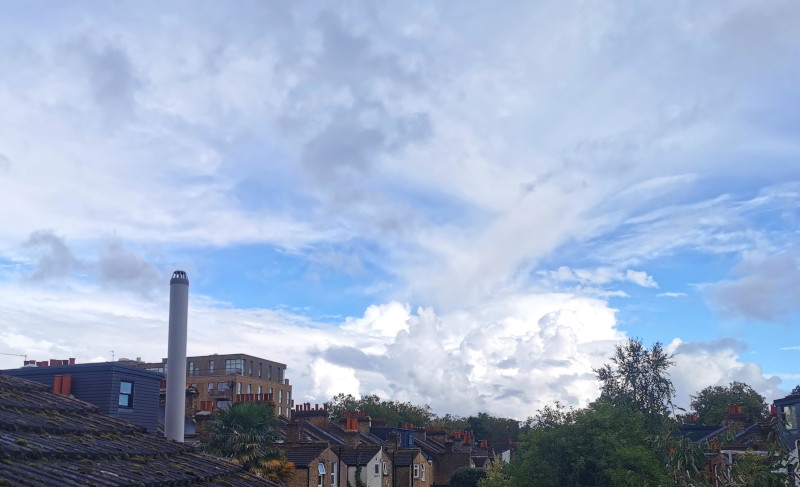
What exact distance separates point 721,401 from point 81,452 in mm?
105066

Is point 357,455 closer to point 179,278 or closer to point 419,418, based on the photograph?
point 179,278

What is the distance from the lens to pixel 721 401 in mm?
102062

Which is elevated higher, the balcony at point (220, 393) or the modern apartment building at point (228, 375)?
the modern apartment building at point (228, 375)

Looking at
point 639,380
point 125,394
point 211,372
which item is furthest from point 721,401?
point 125,394

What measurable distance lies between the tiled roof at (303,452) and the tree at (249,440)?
38.2 ft

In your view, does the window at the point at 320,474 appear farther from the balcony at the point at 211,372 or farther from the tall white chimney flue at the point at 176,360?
the balcony at the point at 211,372

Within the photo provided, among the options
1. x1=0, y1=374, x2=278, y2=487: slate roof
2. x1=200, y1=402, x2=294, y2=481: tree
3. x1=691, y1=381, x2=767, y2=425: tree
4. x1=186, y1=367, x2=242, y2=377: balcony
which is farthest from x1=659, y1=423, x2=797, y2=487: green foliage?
x1=186, y1=367, x2=242, y2=377: balcony

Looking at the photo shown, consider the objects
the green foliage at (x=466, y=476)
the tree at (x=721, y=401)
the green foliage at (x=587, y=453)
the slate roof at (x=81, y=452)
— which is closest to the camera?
the slate roof at (x=81, y=452)

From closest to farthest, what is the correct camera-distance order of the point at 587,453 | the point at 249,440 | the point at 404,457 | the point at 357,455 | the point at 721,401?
the point at 249,440
the point at 587,453
the point at 357,455
the point at 404,457
the point at 721,401

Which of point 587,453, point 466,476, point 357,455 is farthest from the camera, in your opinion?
point 466,476

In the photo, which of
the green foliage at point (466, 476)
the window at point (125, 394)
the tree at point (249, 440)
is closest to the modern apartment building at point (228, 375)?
the green foliage at point (466, 476)

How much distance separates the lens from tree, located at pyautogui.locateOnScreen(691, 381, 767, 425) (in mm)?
94938

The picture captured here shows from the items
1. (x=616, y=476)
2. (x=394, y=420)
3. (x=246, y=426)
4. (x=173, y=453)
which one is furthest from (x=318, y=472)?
(x=394, y=420)

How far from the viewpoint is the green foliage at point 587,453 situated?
36.9m
